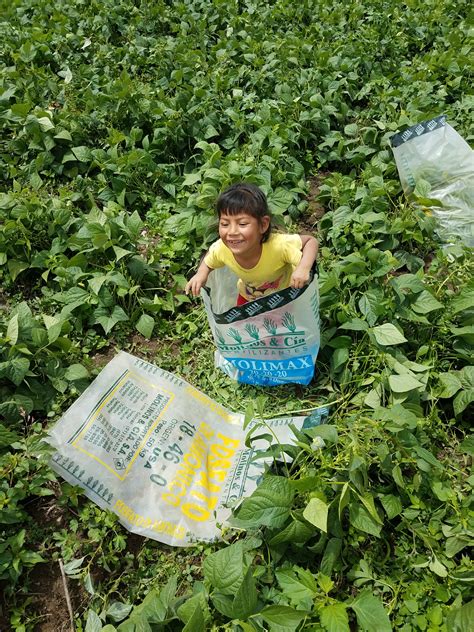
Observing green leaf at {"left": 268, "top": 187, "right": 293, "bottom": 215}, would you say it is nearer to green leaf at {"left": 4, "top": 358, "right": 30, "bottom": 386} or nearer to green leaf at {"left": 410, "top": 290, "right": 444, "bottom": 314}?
green leaf at {"left": 410, "top": 290, "right": 444, "bottom": 314}

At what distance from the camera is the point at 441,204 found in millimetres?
3014

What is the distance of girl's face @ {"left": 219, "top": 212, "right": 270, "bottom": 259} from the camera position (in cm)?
218

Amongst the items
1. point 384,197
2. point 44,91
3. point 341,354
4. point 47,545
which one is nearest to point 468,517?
point 341,354

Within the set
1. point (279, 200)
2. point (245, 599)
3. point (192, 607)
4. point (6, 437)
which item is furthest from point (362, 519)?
point (279, 200)

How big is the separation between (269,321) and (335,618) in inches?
46.6

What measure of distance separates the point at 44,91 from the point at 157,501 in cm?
365

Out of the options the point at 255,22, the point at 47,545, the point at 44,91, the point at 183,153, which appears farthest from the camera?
the point at 255,22

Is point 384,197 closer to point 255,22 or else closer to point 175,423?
point 175,423

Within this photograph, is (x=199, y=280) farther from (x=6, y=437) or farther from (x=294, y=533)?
(x=294, y=533)

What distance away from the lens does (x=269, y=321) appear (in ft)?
7.51

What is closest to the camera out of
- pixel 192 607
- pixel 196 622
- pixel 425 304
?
pixel 196 622

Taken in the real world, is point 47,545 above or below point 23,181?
below

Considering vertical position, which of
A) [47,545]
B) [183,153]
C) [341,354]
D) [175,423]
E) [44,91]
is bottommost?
[47,545]

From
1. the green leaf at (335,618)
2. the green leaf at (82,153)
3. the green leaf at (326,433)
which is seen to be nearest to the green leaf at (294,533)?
the green leaf at (335,618)
